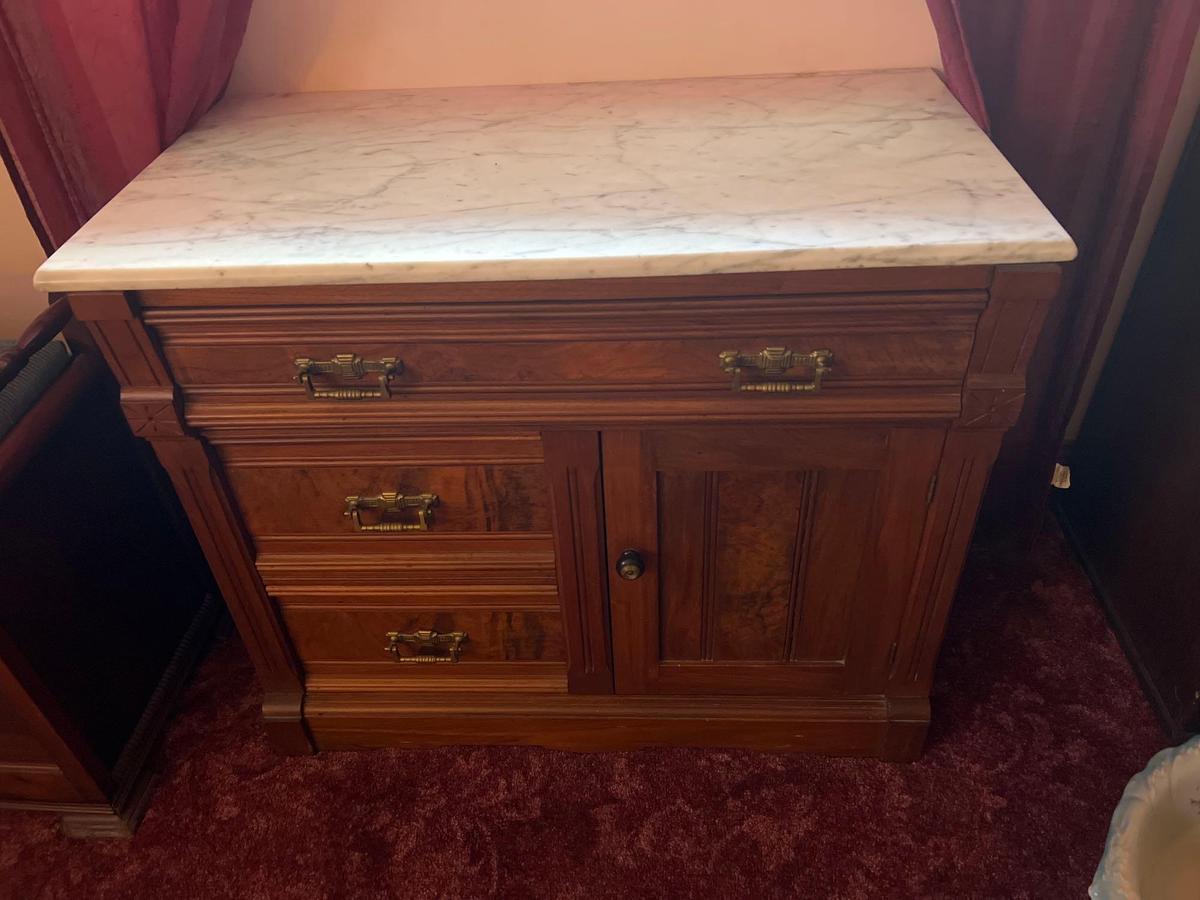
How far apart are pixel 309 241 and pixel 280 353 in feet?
0.46

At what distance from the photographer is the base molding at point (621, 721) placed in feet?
4.52

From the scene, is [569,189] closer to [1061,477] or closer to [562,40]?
[562,40]

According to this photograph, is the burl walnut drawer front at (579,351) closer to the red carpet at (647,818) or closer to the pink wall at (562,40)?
the pink wall at (562,40)

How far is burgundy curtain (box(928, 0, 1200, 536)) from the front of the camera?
1170mm

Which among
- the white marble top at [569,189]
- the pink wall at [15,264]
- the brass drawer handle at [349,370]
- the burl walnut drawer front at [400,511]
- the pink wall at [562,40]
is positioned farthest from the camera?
the pink wall at [15,264]

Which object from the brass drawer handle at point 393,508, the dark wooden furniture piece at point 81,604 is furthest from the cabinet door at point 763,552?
the dark wooden furniture piece at point 81,604

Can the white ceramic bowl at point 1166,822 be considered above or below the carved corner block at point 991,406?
below

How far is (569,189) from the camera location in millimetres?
1064

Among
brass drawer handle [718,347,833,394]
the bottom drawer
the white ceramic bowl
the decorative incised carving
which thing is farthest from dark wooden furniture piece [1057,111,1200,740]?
the bottom drawer

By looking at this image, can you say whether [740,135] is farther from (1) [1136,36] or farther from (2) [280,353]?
(2) [280,353]

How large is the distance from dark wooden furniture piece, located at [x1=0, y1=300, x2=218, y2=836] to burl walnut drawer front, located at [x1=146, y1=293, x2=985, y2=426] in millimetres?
359

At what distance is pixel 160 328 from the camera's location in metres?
1.03

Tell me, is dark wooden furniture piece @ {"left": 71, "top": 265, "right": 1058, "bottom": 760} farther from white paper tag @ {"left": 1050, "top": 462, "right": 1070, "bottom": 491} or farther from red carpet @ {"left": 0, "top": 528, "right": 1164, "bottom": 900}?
white paper tag @ {"left": 1050, "top": 462, "right": 1070, "bottom": 491}

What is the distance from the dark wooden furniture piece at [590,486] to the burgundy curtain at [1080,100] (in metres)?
0.44
